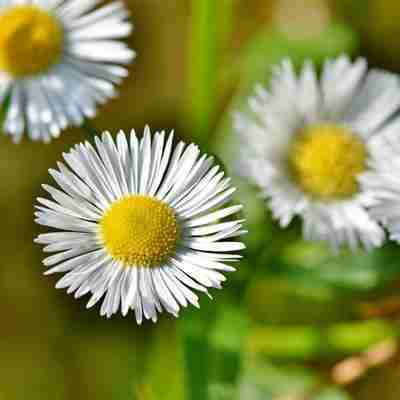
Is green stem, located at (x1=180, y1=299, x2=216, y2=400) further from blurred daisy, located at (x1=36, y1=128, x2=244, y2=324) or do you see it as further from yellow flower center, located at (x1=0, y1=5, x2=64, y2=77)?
yellow flower center, located at (x1=0, y1=5, x2=64, y2=77)

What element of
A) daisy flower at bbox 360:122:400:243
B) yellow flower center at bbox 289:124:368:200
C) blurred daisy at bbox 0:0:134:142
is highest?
blurred daisy at bbox 0:0:134:142

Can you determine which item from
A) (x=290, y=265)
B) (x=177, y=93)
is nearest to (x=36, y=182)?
(x=177, y=93)

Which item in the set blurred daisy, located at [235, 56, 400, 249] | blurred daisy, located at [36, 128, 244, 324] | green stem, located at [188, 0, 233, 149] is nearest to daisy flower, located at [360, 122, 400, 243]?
blurred daisy, located at [235, 56, 400, 249]

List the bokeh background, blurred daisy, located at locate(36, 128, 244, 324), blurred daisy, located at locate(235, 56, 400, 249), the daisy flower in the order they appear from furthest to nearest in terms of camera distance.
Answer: the bokeh background < blurred daisy, located at locate(235, 56, 400, 249) < the daisy flower < blurred daisy, located at locate(36, 128, 244, 324)

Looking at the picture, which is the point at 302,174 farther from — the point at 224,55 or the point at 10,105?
the point at 224,55

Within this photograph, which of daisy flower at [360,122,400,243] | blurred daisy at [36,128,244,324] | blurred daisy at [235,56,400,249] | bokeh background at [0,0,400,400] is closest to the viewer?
blurred daisy at [36,128,244,324]

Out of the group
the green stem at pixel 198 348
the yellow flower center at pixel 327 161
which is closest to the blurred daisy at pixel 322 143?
the yellow flower center at pixel 327 161

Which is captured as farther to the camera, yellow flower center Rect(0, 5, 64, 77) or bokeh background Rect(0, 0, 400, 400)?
bokeh background Rect(0, 0, 400, 400)
